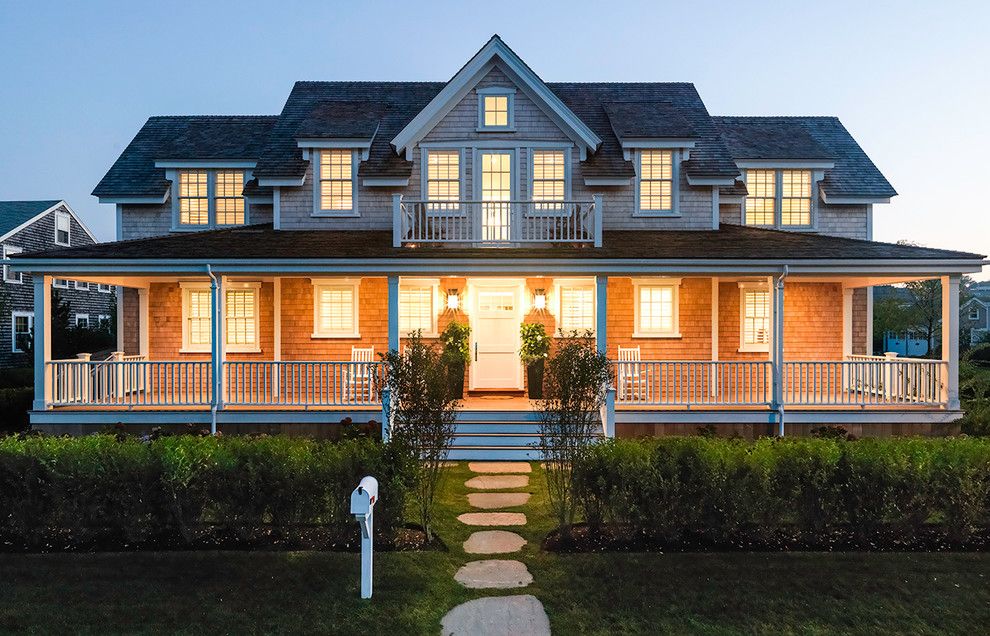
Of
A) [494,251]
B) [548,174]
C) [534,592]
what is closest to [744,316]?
[548,174]

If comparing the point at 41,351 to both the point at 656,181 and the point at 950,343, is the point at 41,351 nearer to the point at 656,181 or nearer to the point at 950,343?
the point at 656,181

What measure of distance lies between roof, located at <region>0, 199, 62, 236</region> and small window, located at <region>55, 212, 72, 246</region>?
83 cm

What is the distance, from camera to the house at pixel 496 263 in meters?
12.5

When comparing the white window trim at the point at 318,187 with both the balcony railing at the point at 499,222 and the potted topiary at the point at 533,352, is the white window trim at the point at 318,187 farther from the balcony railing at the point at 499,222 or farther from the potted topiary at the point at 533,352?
the potted topiary at the point at 533,352

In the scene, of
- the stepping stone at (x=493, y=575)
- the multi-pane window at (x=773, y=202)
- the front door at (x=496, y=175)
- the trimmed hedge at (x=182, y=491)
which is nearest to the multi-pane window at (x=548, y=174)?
the front door at (x=496, y=175)

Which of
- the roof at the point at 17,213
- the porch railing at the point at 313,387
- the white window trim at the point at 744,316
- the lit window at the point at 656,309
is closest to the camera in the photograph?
the porch railing at the point at 313,387

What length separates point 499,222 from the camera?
14.7m

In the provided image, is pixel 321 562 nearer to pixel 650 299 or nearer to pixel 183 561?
pixel 183 561

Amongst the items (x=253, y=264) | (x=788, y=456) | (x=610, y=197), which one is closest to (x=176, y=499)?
(x=253, y=264)

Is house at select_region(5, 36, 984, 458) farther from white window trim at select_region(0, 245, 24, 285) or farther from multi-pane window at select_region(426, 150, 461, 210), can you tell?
white window trim at select_region(0, 245, 24, 285)

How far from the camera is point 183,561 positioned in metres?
6.77

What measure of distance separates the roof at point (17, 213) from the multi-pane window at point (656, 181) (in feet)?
96.3

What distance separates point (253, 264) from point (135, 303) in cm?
563

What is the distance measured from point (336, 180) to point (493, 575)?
37.8ft
